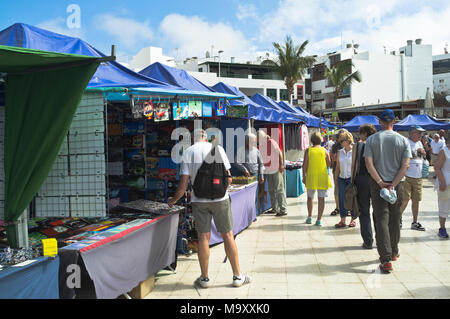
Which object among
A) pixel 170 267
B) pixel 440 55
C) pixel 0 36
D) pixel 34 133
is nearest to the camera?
pixel 34 133

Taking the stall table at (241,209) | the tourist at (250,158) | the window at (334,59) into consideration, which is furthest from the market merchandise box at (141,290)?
the window at (334,59)

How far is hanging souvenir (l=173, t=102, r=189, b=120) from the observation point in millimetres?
5047

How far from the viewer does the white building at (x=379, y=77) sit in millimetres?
45906

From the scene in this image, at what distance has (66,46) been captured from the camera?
14.7ft

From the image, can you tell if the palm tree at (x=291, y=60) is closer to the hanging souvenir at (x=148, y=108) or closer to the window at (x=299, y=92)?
the window at (x=299, y=92)

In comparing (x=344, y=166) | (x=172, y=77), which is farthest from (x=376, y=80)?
(x=172, y=77)

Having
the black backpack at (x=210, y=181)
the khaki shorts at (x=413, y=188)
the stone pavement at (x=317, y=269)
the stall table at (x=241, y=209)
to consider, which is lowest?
the stone pavement at (x=317, y=269)

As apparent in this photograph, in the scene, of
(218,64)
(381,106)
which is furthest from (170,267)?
(218,64)

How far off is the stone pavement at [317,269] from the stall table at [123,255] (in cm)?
36

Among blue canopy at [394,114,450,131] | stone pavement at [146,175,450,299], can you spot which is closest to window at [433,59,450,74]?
blue canopy at [394,114,450,131]

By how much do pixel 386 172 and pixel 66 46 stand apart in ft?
13.0
